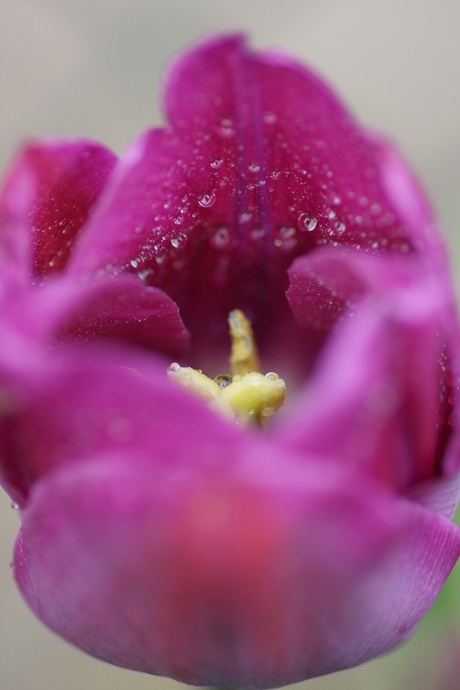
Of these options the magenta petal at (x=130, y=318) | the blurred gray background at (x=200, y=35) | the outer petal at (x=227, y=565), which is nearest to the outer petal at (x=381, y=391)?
the outer petal at (x=227, y=565)

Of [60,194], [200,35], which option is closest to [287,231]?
[60,194]

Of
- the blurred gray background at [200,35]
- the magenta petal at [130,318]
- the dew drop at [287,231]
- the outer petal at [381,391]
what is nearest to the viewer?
the outer petal at [381,391]

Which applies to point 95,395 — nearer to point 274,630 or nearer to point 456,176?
point 274,630

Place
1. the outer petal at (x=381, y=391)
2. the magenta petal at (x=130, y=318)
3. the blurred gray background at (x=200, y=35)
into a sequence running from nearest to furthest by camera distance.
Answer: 1. the outer petal at (x=381, y=391)
2. the magenta petal at (x=130, y=318)
3. the blurred gray background at (x=200, y=35)

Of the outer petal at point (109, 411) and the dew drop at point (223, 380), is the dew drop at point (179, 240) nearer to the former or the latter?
the dew drop at point (223, 380)

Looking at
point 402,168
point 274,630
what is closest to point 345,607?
point 274,630

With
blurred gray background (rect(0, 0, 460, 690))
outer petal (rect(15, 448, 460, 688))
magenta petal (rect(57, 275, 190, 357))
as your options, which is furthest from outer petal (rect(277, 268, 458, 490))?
blurred gray background (rect(0, 0, 460, 690))

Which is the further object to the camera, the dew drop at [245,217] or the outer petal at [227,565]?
the dew drop at [245,217]
